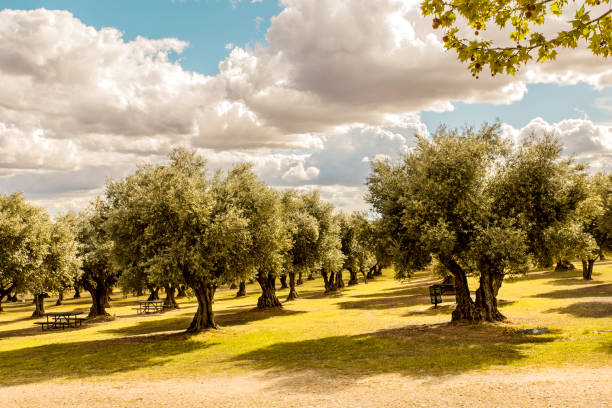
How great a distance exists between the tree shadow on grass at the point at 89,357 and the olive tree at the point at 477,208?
14789 millimetres

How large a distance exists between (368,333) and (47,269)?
31885mm

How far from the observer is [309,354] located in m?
22.0

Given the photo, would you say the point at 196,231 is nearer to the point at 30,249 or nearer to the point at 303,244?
the point at 30,249

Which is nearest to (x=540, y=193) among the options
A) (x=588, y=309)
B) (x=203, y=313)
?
(x=588, y=309)

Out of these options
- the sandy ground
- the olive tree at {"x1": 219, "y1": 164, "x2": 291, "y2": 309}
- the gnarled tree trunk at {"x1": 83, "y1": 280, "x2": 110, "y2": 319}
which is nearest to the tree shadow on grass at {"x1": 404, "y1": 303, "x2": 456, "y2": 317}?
the olive tree at {"x1": 219, "y1": 164, "x2": 291, "y2": 309}

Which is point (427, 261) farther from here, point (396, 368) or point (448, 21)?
point (448, 21)

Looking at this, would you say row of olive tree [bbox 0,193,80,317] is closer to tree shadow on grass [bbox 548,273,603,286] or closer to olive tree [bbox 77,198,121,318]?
olive tree [bbox 77,198,121,318]

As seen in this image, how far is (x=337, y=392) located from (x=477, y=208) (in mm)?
16078

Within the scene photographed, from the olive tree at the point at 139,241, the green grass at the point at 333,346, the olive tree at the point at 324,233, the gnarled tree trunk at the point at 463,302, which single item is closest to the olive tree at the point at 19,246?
the green grass at the point at 333,346

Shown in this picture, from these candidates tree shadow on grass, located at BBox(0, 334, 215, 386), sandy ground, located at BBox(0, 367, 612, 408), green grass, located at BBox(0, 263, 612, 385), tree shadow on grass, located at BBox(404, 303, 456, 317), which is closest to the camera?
sandy ground, located at BBox(0, 367, 612, 408)

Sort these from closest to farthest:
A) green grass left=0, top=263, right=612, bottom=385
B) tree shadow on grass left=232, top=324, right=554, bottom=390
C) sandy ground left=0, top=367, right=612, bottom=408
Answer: sandy ground left=0, top=367, right=612, bottom=408
tree shadow on grass left=232, top=324, right=554, bottom=390
green grass left=0, top=263, right=612, bottom=385

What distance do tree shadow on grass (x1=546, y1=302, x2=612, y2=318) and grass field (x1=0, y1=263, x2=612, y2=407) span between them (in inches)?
2.6

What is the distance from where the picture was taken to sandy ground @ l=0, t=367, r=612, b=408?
1246 cm

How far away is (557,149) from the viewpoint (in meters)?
26.2
